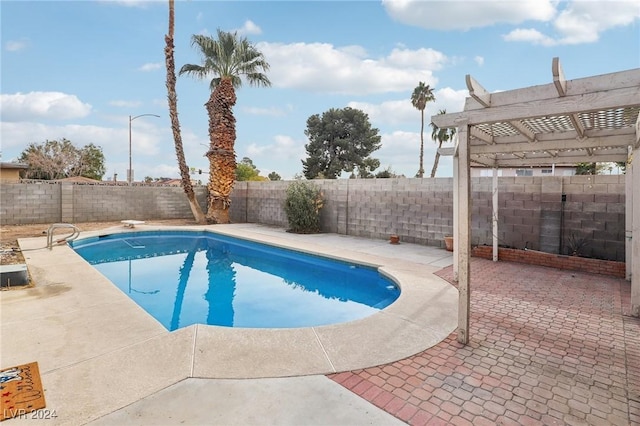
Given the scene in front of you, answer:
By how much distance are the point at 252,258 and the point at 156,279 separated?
3014 mm

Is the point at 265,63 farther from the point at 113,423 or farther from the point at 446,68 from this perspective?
the point at 113,423

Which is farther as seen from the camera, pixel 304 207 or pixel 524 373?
pixel 304 207

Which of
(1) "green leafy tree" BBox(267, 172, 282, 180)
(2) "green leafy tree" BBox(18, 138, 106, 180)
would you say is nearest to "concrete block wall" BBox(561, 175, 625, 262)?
(1) "green leafy tree" BBox(267, 172, 282, 180)

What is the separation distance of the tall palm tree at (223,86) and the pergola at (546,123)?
12.1 meters

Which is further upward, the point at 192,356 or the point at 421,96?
the point at 421,96

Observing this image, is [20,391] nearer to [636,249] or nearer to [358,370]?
[358,370]

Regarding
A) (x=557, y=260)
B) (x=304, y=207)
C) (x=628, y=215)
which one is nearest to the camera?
(x=628, y=215)

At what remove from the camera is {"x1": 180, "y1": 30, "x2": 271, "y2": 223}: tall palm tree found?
48.4 ft

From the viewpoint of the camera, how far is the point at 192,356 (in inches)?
134

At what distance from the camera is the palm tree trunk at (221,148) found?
15297 millimetres

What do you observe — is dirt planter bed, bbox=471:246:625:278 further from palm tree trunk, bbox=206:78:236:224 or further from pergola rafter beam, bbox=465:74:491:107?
palm tree trunk, bbox=206:78:236:224

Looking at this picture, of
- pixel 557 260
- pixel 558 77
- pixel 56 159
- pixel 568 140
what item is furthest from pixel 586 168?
pixel 56 159

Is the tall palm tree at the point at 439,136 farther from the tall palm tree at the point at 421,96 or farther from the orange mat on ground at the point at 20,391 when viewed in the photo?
the orange mat on ground at the point at 20,391

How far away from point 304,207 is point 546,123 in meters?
9.21
